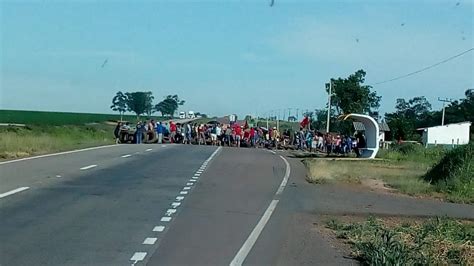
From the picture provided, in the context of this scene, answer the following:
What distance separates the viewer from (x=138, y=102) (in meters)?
99.1

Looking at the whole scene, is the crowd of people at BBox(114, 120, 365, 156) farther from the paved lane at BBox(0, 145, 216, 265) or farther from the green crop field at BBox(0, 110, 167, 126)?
the paved lane at BBox(0, 145, 216, 265)

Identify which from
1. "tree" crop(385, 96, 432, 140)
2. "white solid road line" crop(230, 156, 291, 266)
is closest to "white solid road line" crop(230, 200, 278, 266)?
"white solid road line" crop(230, 156, 291, 266)

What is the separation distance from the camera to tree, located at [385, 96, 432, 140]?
96.3m

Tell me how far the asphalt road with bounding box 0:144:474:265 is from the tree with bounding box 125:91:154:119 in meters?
72.3

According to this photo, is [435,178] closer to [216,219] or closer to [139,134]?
[216,219]

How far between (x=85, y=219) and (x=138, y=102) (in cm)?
8737

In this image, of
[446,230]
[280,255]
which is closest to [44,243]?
[280,255]

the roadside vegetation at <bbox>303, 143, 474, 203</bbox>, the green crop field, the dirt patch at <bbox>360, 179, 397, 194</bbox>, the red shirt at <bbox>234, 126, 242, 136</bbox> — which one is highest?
the red shirt at <bbox>234, 126, 242, 136</bbox>

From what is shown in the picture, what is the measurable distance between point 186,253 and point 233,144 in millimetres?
47311

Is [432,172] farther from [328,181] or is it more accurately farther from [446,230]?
[446,230]

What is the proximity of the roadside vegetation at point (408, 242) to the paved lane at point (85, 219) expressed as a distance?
3045 millimetres

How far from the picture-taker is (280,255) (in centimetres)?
1018

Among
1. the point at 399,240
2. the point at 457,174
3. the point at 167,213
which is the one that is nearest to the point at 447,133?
the point at 457,174

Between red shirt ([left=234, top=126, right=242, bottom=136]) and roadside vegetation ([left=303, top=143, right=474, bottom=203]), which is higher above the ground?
red shirt ([left=234, top=126, right=242, bottom=136])
